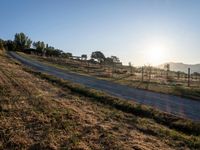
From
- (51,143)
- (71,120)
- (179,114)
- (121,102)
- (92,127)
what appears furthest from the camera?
(121,102)

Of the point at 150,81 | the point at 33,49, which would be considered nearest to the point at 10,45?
the point at 33,49

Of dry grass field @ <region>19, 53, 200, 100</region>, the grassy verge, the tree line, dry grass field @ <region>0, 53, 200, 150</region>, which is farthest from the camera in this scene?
the tree line

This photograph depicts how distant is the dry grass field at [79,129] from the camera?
22.1 feet

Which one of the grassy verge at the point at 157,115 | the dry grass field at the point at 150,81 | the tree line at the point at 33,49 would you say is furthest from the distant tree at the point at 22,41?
the grassy verge at the point at 157,115

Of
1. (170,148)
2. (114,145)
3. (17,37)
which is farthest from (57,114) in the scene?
(17,37)

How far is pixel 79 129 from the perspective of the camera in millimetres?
7914

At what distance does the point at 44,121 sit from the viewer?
27.5ft

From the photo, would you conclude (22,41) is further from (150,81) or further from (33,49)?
(150,81)

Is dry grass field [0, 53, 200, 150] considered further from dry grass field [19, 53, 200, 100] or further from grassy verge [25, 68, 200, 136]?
dry grass field [19, 53, 200, 100]

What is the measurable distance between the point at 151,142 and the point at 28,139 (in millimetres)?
3510

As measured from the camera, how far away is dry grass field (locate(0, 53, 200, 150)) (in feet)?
22.1

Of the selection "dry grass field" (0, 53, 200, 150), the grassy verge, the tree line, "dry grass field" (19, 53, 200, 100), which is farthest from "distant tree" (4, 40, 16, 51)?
"dry grass field" (0, 53, 200, 150)

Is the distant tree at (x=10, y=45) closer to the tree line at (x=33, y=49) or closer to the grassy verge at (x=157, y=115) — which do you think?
the tree line at (x=33, y=49)

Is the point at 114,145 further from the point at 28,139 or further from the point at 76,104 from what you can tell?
the point at 76,104
